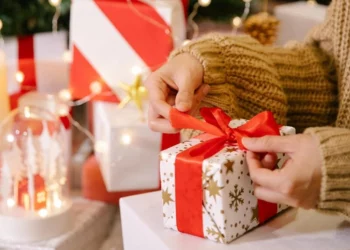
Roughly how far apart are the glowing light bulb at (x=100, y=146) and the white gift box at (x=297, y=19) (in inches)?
22.2

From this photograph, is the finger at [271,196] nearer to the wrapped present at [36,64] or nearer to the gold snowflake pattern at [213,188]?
the gold snowflake pattern at [213,188]

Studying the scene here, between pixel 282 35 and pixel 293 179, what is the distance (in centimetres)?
95

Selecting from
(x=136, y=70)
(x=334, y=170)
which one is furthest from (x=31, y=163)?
(x=334, y=170)

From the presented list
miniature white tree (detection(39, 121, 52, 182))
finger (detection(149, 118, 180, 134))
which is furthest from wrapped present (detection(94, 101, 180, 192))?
finger (detection(149, 118, 180, 134))

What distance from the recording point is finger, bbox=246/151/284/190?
517mm

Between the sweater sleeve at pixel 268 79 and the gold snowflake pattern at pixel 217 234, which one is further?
the sweater sleeve at pixel 268 79

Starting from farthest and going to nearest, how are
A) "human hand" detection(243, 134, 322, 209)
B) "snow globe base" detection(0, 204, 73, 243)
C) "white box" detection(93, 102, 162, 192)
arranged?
"white box" detection(93, 102, 162, 192), "snow globe base" detection(0, 204, 73, 243), "human hand" detection(243, 134, 322, 209)

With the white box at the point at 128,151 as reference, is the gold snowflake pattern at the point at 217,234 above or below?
above

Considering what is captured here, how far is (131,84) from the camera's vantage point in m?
1.02

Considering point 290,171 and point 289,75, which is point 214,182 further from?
point 289,75

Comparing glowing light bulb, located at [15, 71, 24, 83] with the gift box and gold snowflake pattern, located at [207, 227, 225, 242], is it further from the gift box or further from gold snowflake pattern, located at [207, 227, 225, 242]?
gold snowflake pattern, located at [207, 227, 225, 242]

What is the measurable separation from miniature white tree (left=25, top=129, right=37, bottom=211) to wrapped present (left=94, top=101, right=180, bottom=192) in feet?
0.42

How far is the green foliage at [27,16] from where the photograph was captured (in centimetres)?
124

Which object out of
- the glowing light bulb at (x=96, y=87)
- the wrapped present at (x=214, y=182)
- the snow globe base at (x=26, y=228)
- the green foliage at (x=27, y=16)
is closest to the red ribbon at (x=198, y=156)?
the wrapped present at (x=214, y=182)
